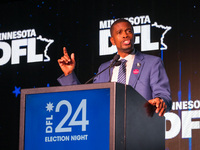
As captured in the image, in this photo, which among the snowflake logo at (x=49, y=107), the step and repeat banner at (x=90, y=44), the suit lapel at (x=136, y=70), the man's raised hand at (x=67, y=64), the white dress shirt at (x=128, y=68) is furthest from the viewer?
the step and repeat banner at (x=90, y=44)

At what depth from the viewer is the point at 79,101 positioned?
1.84 metres

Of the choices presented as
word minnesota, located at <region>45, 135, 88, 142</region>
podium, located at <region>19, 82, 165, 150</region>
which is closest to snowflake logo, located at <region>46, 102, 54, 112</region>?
podium, located at <region>19, 82, 165, 150</region>

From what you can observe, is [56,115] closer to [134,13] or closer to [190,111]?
[190,111]

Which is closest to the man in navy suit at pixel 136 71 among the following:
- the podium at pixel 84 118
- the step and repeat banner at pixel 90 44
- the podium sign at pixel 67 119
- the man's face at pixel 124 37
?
the man's face at pixel 124 37

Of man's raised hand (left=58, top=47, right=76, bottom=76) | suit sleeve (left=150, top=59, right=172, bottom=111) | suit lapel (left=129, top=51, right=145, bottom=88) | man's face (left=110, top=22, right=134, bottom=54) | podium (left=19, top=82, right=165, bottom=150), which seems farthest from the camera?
man's face (left=110, top=22, right=134, bottom=54)

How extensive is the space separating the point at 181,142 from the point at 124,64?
1949 mm

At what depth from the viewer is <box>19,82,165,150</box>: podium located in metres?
1.76

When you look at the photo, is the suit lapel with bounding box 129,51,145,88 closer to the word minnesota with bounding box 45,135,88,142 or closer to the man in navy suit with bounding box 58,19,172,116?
the man in navy suit with bounding box 58,19,172,116

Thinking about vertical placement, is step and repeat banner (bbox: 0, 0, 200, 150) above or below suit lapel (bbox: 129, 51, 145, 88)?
above

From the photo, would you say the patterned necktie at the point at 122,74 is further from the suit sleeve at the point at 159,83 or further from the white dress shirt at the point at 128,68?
the suit sleeve at the point at 159,83

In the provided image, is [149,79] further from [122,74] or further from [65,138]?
[65,138]

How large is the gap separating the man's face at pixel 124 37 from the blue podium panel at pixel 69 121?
3.16 ft

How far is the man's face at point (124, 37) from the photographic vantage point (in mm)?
2760

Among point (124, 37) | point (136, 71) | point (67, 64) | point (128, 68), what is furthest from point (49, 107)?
point (124, 37)
